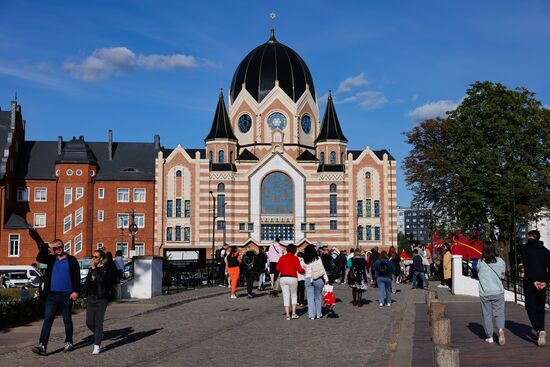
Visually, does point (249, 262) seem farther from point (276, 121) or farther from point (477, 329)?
point (276, 121)

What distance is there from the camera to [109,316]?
59.6 ft

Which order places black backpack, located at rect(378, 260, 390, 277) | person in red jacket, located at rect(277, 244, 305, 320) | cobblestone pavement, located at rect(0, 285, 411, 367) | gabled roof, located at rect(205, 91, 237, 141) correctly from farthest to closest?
gabled roof, located at rect(205, 91, 237, 141) < black backpack, located at rect(378, 260, 390, 277) < person in red jacket, located at rect(277, 244, 305, 320) < cobblestone pavement, located at rect(0, 285, 411, 367)

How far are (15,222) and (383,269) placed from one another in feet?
188

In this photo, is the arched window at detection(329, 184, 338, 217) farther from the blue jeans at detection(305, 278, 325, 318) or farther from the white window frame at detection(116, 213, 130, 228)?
the blue jeans at detection(305, 278, 325, 318)

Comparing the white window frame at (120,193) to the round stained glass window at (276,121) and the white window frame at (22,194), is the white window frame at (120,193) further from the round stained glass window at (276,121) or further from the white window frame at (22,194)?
the round stained glass window at (276,121)

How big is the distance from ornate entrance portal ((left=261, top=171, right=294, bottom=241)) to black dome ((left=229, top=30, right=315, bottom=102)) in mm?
10226

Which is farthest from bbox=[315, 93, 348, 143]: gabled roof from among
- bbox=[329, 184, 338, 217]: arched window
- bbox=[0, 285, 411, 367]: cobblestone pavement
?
bbox=[0, 285, 411, 367]: cobblestone pavement

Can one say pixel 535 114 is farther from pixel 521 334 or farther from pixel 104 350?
pixel 104 350

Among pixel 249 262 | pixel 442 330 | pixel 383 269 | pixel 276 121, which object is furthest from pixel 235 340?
pixel 276 121

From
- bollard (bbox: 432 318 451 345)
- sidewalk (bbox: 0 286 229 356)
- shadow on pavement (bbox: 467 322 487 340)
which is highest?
bollard (bbox: 432 318 451 345)

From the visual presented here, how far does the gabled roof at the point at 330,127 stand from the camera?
78812mm

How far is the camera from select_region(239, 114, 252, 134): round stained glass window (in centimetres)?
8050

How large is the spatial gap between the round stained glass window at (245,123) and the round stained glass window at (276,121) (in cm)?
219

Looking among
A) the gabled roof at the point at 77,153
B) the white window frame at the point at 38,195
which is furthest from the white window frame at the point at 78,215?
the gabled roof at the point at 77,153
